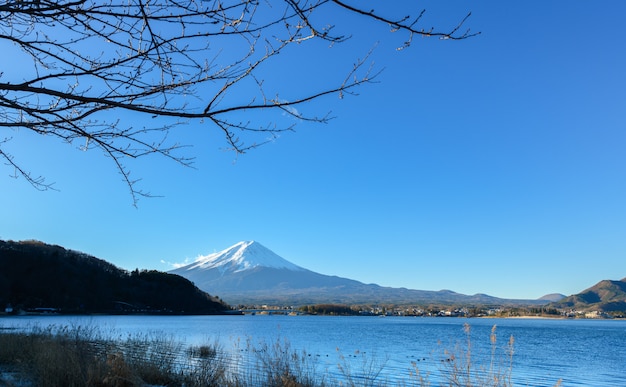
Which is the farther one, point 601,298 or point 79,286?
point 601,298

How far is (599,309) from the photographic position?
144 metres

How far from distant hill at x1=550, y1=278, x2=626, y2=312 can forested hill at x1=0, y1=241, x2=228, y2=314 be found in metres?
124

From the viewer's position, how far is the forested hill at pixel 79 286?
64.5 meters

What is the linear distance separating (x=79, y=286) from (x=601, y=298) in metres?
170

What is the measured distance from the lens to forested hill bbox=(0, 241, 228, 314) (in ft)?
212

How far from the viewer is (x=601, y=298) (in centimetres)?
17038

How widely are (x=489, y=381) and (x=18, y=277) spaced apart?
73.3m

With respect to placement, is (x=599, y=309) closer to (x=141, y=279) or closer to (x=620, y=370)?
(x=141, y=279)

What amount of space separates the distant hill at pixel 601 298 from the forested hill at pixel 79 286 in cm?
12439

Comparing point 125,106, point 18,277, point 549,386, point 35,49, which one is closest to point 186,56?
point 125,106

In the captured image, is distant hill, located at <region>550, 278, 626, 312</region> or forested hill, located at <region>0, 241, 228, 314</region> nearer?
forested hill, located at <region>0, 241, 228, 314</region>

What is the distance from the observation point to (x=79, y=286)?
7225 cm

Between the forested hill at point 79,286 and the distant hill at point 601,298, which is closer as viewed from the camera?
the forested hill at point 79,286

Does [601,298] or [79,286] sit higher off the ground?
[601,298]
